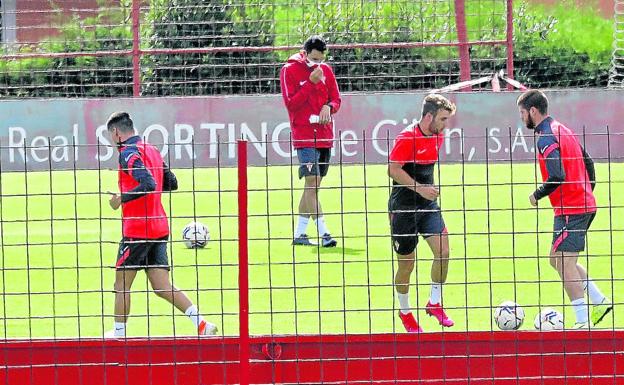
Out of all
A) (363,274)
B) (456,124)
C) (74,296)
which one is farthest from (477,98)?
(74,296)

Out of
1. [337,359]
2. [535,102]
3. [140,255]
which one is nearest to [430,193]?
[535,102]

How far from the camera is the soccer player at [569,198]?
912 centimetres

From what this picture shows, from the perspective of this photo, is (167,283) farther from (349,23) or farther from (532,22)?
(532,22)

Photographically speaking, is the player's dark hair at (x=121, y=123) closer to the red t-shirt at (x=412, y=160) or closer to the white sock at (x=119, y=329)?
the white sock at (x=119, y=329)

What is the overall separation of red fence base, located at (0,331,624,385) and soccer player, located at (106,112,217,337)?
2.43 ft

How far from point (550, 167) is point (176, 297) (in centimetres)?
251

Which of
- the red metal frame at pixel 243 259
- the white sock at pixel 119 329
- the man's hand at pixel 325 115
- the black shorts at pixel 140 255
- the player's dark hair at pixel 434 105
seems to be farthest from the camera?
the man's hand at pixel 325 115

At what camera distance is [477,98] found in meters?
18.2

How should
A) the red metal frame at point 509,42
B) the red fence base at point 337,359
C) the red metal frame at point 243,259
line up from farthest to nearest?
the red metal frame at point 509,42 → the red fence base at point 337,359 → the red metal frame at point 243,259

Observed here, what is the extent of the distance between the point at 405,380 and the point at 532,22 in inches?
623

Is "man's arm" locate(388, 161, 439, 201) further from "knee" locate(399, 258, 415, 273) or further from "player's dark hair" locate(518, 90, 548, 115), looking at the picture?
"player's dark hair" locate(518, 90, 548, 115)

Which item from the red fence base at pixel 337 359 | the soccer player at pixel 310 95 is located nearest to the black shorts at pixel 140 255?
the red fence base at pixel 337 359

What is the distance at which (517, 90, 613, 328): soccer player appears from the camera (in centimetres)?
912

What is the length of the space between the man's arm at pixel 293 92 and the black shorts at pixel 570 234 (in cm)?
423
